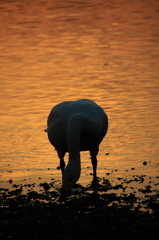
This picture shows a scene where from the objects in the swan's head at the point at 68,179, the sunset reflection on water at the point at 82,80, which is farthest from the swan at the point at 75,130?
the sunset reflection on water at the point at 82,80

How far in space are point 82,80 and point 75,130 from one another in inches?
389

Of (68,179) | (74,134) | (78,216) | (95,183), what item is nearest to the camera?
(78,216)

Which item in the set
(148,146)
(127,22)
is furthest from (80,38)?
(148,146)

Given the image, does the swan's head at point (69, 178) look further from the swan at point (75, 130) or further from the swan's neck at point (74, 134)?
the swan's neck at point (74, 134)

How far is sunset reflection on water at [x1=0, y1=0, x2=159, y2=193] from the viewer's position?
1366 centimetres

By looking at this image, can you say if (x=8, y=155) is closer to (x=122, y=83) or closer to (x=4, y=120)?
(x=4, y=120)

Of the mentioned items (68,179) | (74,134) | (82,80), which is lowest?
(82,80)

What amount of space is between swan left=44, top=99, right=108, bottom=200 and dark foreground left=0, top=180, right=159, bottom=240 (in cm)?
52

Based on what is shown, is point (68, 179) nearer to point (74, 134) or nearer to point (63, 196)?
point (63, 196)

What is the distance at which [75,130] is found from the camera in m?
11.0

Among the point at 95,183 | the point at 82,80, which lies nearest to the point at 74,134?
the point at 95,183

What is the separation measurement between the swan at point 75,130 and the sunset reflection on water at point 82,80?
845 millimetres

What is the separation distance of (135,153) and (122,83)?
6424 millimetres

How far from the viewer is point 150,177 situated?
12.2 metres
